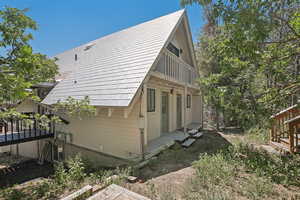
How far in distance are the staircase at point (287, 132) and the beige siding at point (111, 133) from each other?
15.9ft

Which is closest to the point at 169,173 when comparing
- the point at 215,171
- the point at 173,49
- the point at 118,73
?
the point at 215,171

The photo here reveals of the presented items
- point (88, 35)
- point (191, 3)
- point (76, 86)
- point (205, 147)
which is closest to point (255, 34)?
point (191, 3)

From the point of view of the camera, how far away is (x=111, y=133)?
5.80 m

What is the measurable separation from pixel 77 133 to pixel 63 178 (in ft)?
11.2

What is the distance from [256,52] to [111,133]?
209 inches

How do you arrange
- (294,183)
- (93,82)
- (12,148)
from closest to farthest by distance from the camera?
1. (294,183)
2. (93,82)
3. (12,148)

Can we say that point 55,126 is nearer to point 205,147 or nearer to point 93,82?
point 93,82

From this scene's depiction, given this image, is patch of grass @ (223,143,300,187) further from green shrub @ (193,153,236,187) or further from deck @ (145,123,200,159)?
deck @ (145,123,200,159)

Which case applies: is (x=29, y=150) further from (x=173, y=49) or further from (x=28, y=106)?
(x=173, y=49)

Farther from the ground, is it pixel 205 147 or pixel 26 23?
pixel 26 23

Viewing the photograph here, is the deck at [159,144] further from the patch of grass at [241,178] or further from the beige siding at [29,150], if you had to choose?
the beige siding at [29,150]

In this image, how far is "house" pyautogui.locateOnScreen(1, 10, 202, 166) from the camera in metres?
5.06

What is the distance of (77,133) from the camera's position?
7055mm

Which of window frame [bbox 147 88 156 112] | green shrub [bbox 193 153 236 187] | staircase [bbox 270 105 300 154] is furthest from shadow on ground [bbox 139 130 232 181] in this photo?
staircase [bbox 270 105 300 154]
